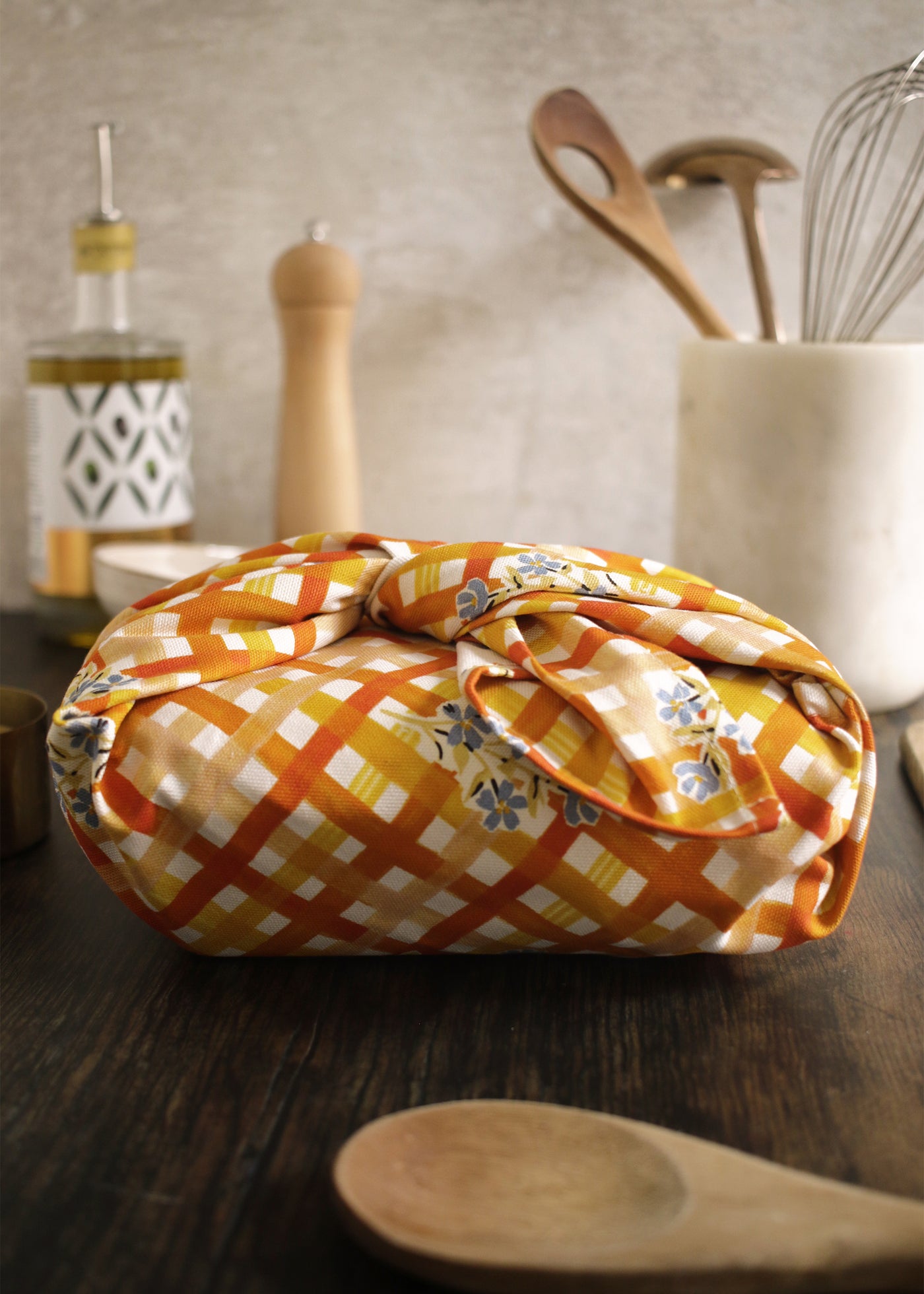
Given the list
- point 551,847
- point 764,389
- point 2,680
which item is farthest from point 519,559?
point 2,680

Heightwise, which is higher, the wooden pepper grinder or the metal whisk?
the metal whisk

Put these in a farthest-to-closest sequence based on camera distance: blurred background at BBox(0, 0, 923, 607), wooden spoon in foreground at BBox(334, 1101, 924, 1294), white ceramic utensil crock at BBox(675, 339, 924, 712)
Result: blurred background at BBox(0, 0, 923, 607) < white ceramic utensil crock at BBox(675, 339, 924, 712) < wooden spoon in foreground at BBox(334, 1101, 924, 1294)

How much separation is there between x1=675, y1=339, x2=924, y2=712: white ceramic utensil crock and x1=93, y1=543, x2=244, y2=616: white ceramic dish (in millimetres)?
249

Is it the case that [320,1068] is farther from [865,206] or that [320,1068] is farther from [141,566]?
[865,206]

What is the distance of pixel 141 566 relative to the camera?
57 centimetres

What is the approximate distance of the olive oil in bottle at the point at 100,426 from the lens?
58cm

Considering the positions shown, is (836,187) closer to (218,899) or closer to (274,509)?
(274,509)

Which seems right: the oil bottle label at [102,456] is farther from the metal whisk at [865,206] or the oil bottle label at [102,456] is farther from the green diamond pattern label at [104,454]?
the metal whisk at [865,206]

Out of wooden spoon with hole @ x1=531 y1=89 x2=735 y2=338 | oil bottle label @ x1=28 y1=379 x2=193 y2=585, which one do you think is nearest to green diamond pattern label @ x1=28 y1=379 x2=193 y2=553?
oil bottle label @ x1=28 y1=379 x2=193 y2=585

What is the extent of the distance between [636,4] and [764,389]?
26 cm

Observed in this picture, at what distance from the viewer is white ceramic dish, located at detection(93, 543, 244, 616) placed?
0.53 metres

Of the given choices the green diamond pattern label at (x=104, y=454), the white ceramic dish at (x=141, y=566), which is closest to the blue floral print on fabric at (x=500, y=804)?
the white ceramic dish at (x=141, y=566)

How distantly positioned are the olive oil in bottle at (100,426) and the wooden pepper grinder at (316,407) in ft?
0.22

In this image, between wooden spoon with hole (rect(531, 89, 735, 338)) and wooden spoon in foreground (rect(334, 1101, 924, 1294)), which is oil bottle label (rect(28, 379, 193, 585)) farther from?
wooden spoon in foreground (rect(334, 1101, 924, 1294))
